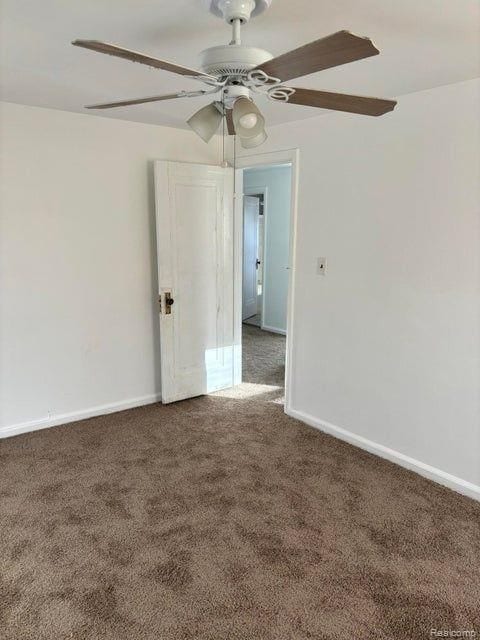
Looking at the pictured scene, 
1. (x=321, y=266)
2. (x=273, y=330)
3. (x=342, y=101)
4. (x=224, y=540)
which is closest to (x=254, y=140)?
(x=342, y=101)

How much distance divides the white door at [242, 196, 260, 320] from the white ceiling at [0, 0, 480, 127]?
4.18 m

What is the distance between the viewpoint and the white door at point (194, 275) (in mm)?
3639

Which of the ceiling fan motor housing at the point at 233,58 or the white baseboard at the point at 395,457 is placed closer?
the ceiling fan motor housing at the point at 233,58

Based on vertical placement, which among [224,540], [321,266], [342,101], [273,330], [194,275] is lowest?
[224,540]

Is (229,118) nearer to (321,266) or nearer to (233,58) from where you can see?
(233,58)

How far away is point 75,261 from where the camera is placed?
3.36 m

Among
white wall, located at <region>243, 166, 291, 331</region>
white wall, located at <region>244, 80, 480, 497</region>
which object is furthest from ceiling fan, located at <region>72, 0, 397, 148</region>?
white wall, located at <region>243, 166, 291, 331</region>

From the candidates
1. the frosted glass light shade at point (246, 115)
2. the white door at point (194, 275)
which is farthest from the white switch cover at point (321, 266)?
the frosted glass light shade at point (246, 115)

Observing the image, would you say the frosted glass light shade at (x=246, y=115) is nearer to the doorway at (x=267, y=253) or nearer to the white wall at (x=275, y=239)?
the doorway at (x=267, y=253)

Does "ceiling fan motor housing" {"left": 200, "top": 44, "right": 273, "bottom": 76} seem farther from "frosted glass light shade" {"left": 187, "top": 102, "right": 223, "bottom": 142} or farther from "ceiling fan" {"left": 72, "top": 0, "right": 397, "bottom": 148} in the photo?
"frosted glass light shade" {"left": 187, "top": 102, "right": 223, "bottom": 142}

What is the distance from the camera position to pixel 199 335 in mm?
3990

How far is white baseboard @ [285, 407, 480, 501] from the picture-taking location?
2.60m

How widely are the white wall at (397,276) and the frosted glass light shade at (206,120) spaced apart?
52.8 inches

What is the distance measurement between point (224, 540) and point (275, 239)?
479 cm
